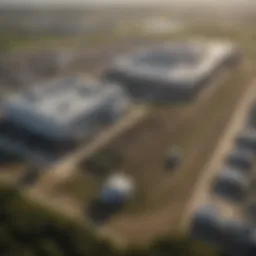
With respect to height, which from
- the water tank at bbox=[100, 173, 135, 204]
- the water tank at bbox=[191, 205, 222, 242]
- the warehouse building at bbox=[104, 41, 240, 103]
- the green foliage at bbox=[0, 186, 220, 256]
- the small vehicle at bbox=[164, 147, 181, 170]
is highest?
the warehouse building at bbox=[104, 41, 240, 103]

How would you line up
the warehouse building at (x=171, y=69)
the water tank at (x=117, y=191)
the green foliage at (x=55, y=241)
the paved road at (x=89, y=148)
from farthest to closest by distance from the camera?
the warehouse building at (x=171, y=69)
the paved road at (x=89, y=148)
the water tank at (x=117, y=191)
the green foliage at (x=55, y=241)

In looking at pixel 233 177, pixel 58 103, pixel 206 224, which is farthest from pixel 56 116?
pixel 206 224

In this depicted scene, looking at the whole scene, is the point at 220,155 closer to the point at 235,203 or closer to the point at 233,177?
the point at 233,177

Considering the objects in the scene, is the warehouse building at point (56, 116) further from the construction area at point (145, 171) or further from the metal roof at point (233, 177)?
the metal roof at point (233, 177)

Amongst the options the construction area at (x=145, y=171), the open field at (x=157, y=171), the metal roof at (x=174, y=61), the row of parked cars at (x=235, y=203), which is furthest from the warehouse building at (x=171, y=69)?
the row of parked cars at (x=235, y=203)

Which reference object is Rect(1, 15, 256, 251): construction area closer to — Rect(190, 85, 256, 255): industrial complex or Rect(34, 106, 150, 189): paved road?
Rect(34, 106, 150, 189): paved road

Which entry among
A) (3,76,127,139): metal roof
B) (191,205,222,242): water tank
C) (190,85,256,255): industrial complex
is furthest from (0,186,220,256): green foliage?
(3,76,127,139): metal roof
